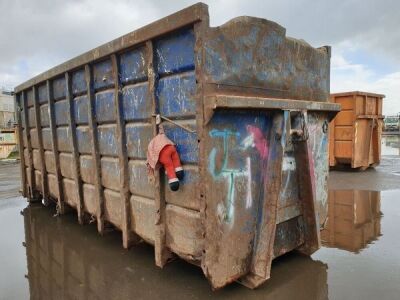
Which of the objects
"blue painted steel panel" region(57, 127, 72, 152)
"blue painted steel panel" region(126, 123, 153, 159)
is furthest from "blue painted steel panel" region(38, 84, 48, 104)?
"blue painted steel panel" region(126, 123, 153, 159)

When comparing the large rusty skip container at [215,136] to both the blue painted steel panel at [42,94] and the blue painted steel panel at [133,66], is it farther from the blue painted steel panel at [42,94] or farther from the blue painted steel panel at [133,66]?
the blue painted steel panel at [42,94]

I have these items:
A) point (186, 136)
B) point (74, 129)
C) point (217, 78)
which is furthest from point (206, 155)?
point (74, 129)

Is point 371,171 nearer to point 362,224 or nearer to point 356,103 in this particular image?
point 356,103

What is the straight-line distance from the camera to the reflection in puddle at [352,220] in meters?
4.24

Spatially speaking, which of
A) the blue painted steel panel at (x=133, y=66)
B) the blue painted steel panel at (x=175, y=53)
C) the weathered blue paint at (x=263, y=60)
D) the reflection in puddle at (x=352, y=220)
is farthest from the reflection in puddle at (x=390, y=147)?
the blue painted steel panel at (x=175, y=53)

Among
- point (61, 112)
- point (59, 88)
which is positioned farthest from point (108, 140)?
point (59, 88)

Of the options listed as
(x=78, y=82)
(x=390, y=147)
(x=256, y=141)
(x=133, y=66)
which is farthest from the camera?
(x=390, y=147)

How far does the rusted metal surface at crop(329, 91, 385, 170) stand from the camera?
9000 millimetres

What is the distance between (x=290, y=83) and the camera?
339 cm

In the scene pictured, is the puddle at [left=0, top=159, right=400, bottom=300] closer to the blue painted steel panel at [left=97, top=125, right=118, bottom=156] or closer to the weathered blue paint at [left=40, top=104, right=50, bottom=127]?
the blue painted steel panel at [left=97, top=125, right=118, bottom=156]

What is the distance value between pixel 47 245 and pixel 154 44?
3.34 m

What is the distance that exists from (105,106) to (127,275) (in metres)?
1.97

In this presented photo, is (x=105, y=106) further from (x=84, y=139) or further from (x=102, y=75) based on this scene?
(x=84, y=139)

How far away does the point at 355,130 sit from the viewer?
8.95 metres
